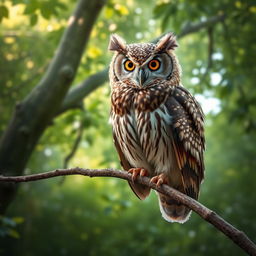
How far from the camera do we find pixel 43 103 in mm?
4906

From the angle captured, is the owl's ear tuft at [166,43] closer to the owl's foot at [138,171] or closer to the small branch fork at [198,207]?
the owl's foot at [138,171]

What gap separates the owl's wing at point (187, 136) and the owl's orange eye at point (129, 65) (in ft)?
1.43

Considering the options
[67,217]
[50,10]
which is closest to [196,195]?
[50,10]

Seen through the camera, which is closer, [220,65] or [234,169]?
[220,65]

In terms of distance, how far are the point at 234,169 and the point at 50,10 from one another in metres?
7.94

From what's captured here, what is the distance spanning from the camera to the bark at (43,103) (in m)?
4.68

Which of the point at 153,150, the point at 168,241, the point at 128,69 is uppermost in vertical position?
the point at 168,241

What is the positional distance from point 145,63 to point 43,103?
190 cm

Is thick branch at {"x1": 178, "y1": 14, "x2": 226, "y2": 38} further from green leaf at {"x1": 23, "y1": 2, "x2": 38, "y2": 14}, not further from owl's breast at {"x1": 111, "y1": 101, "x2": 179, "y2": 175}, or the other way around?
owl's breast at {"x1": 111, "y1": 101, "x2": 179, "y2": 175}

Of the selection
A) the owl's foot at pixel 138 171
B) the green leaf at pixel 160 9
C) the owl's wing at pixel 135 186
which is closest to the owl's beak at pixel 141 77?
the owl's wing at pixel 135 186

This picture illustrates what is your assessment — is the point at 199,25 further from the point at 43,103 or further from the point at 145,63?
the point at 145,63

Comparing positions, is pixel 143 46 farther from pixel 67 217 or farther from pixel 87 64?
pixel 67 217

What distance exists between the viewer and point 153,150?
11.6 ft

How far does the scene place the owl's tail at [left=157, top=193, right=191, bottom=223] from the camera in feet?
12.6
